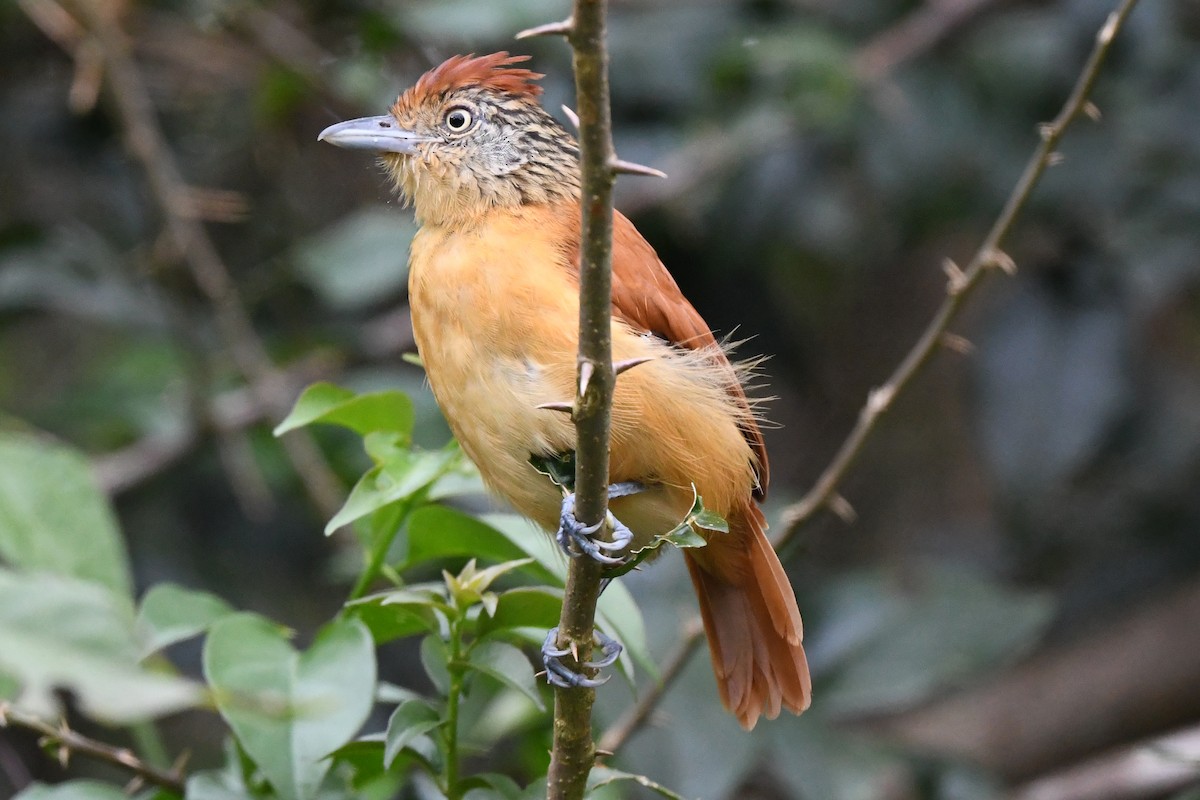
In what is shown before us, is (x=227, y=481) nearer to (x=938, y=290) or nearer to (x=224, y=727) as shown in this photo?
(x=224, y=727)

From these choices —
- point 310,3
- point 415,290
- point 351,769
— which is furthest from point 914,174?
point 351,769

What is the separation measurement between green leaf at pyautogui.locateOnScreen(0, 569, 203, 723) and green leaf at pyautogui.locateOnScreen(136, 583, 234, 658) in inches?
32.9

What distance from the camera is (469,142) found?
2826 millimetres

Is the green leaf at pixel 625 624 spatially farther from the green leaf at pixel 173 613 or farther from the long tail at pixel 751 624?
the green leaf at pixel 173 613

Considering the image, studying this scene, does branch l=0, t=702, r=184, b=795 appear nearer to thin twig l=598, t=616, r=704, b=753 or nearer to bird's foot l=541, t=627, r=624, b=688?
bird's foot l=541, t=627, r=624, b=688

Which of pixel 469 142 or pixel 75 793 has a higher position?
pixel 469 142

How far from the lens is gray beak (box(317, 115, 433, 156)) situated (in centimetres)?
280

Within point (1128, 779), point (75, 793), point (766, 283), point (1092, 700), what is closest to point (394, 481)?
point (75, 793)

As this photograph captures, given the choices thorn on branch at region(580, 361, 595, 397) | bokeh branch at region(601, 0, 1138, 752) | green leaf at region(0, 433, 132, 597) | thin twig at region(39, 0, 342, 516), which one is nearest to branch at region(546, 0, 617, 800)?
thorn on branch at region(580, 361, 595, 397)

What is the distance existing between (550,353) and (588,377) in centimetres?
63

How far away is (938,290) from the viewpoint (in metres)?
5.93

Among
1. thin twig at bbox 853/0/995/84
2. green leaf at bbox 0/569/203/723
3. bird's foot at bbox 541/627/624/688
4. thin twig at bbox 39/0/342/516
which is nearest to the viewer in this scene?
green leaf at bbox 0/569/203/723

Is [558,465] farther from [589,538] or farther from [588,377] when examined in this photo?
[588,377]

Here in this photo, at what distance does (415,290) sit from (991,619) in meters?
2.18
